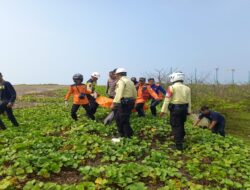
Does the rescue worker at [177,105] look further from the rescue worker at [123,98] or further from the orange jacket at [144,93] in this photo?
the orange jacket at [144,93]

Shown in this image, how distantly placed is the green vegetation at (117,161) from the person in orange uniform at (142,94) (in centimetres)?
229

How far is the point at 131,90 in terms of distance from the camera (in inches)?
462

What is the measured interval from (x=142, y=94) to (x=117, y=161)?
7.11m

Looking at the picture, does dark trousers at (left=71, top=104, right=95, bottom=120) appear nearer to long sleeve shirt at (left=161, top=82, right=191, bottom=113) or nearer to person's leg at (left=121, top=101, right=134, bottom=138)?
person's leg at (left=121, top=101, right=134, bottom=138)

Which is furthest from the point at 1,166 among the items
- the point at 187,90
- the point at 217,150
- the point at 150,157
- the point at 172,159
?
the point at 217,150

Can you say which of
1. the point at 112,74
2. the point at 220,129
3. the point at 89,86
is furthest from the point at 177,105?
the point at 89,86

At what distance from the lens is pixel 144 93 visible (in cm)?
1628

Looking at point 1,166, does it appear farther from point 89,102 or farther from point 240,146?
point 240,146

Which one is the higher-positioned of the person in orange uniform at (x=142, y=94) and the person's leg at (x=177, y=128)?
the person in orange uniform at (x=142, y=94)

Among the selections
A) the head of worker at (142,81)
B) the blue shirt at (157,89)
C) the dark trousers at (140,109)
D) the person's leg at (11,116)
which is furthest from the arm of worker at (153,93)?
the person's leg at (11,116)

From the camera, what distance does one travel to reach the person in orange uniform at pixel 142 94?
1619 centimetres

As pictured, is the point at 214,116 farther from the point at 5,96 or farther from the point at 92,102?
the point at 5,96

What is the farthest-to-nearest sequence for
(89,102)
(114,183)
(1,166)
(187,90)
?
(89,102) → (187,90) → (1,166) → (114,183)

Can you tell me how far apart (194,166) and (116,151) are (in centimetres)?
209
